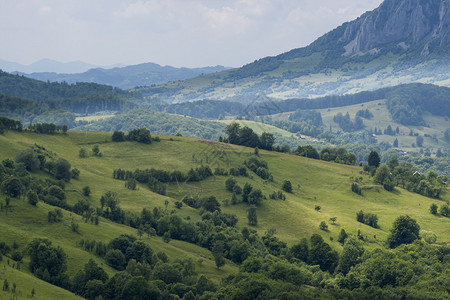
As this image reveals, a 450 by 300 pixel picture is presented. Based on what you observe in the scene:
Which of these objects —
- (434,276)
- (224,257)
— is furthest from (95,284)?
(434,276)

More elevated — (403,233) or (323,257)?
(403,233)

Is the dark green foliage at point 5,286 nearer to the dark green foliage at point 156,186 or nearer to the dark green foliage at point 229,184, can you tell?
the dark green foliage at point 156,186

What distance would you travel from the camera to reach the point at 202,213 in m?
138

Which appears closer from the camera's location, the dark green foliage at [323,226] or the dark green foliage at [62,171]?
the dark green foliage at [62,171]

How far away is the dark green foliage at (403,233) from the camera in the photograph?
453 feet

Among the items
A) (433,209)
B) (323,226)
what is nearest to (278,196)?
(323,226)

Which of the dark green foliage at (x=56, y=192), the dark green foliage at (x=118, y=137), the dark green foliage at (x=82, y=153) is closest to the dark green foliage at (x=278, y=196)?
the dark green foliage at (x=82, y=153)

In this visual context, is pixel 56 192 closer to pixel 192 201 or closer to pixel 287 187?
pixel 192 201

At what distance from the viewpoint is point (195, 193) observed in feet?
506

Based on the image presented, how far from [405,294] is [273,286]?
25.5 m

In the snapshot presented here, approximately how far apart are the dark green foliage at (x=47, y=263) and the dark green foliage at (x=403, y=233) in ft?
316

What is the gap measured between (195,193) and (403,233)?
65533 millimetres

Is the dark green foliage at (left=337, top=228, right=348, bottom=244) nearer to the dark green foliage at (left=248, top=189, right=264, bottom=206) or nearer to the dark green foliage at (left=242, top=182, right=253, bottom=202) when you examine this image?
the dark green foliage at (left=248, top=189, right=264, bottom=206)

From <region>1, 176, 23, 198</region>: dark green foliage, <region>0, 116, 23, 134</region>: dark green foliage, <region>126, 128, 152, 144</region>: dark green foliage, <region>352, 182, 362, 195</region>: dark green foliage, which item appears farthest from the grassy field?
<region>0, 116, 23, 134</region>: dark green foliage
